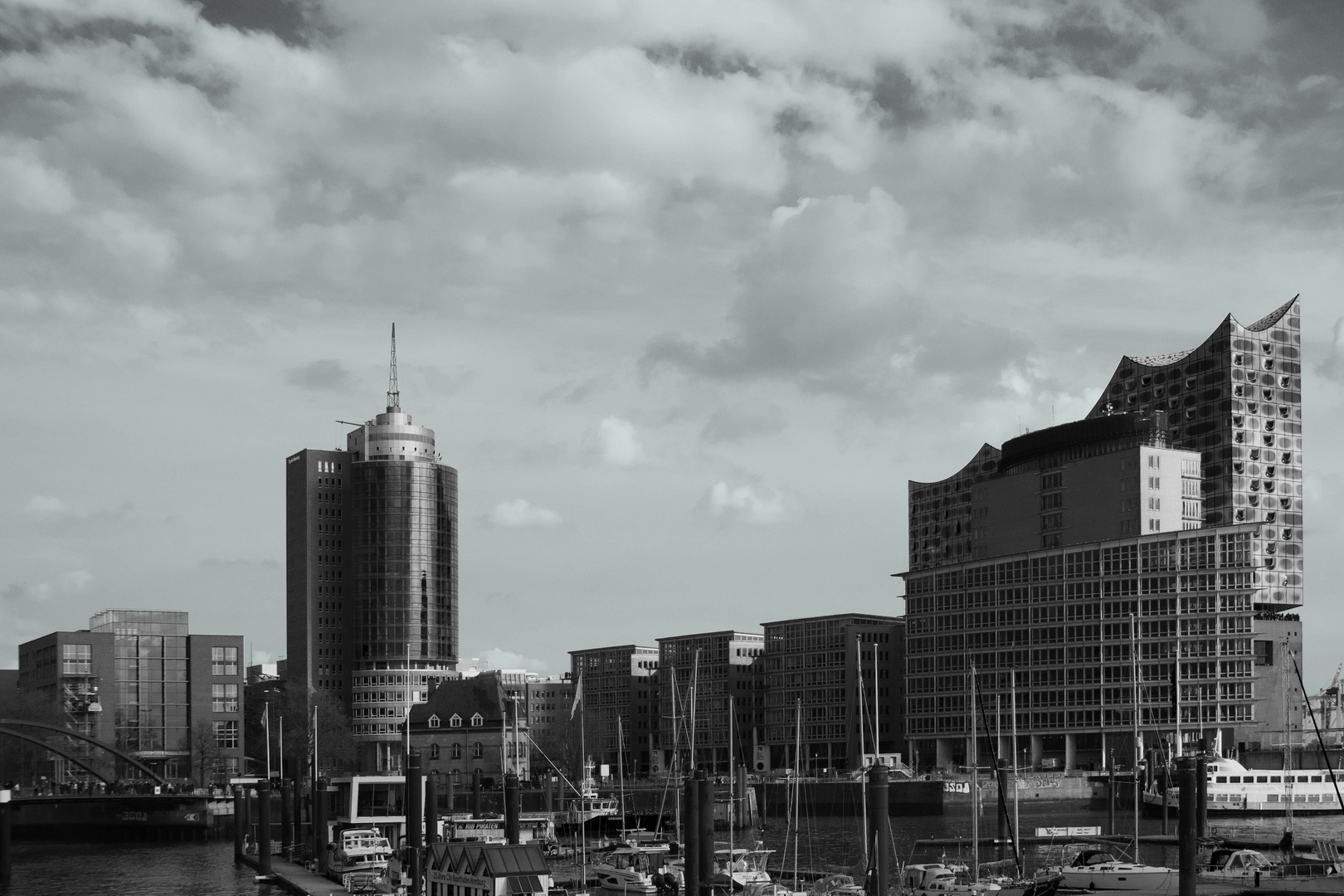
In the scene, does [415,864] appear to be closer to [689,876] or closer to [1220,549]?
[689,876]

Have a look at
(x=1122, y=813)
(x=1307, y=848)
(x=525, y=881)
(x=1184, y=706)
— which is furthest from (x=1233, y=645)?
(x=525, y=881)

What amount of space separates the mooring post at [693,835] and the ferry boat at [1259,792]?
336 ft

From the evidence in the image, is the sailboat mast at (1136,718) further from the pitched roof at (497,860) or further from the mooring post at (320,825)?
the mooring post at (320,825)

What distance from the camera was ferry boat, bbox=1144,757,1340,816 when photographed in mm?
164250

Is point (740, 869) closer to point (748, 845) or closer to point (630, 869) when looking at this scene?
point (630, 869)

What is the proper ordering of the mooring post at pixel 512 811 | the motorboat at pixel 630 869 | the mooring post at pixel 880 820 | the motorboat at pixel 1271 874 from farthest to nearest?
the mooring post at pixel 512 811 → the motorboat at pixel 630 869 → the motorboat at pixel 1271 874 → the mooring post at pixel 880 820

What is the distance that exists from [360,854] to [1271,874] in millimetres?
59562

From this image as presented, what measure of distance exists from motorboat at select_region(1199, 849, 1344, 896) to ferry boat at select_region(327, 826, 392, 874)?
5071 centimetres

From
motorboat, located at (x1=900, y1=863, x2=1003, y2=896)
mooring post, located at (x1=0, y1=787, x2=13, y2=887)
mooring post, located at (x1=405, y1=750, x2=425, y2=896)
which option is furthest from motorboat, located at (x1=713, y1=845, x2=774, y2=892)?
mooring post, located at (x1=0, y1=787, x2=13, y2=887)

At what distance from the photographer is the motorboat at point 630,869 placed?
9356 centimetres

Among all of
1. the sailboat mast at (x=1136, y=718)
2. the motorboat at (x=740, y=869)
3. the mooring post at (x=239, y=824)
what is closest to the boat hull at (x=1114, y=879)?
the sailboat mast at (x=1136, y=718)

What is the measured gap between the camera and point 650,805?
627 ft

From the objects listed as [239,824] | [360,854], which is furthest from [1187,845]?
[239,824]

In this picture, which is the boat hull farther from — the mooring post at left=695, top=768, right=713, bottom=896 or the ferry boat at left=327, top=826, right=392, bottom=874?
the ferry boat at left=327, top=826, right=392, bottom=874
